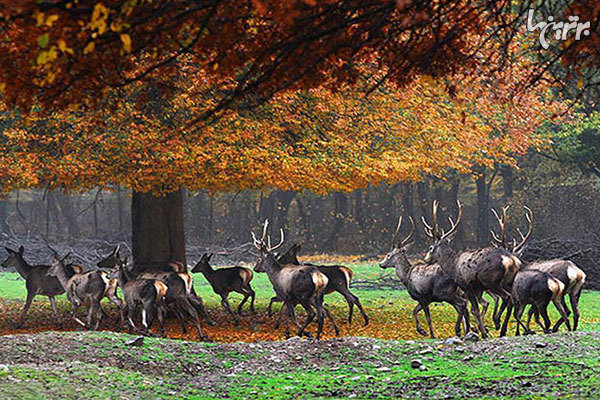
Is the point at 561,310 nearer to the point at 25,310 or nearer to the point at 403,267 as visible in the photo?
the point at 403,267

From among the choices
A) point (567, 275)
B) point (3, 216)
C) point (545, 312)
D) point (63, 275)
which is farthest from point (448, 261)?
point (3, 216)

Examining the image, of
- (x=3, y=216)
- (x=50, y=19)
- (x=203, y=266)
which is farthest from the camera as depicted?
(x=3, y=216)

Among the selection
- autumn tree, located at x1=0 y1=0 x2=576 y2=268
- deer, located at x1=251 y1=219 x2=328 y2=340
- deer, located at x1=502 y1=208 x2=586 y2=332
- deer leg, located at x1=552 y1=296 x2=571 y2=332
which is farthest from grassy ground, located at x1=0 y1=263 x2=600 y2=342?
autumn tree, located at x1=0 y1=0 x2=576 y2=268

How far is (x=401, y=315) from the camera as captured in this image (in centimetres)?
1780

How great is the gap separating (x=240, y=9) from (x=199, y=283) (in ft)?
75.3

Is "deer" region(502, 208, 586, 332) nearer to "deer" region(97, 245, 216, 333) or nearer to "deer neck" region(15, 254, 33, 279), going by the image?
"deer" region(97, 245, 216, 333)

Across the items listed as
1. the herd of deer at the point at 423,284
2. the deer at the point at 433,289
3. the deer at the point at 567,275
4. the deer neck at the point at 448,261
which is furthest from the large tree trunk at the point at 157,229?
the deer at the point at 567,275

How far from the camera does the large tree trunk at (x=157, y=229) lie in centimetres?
1741

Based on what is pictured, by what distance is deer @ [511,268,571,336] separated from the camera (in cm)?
1210

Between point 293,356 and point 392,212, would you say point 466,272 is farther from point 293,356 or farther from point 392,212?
point 392,212

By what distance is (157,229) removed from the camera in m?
17.5

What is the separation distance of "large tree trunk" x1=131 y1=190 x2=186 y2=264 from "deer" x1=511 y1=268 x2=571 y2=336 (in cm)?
754

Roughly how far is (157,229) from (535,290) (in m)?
8.21

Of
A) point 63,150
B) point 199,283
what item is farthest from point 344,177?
point 199,283
